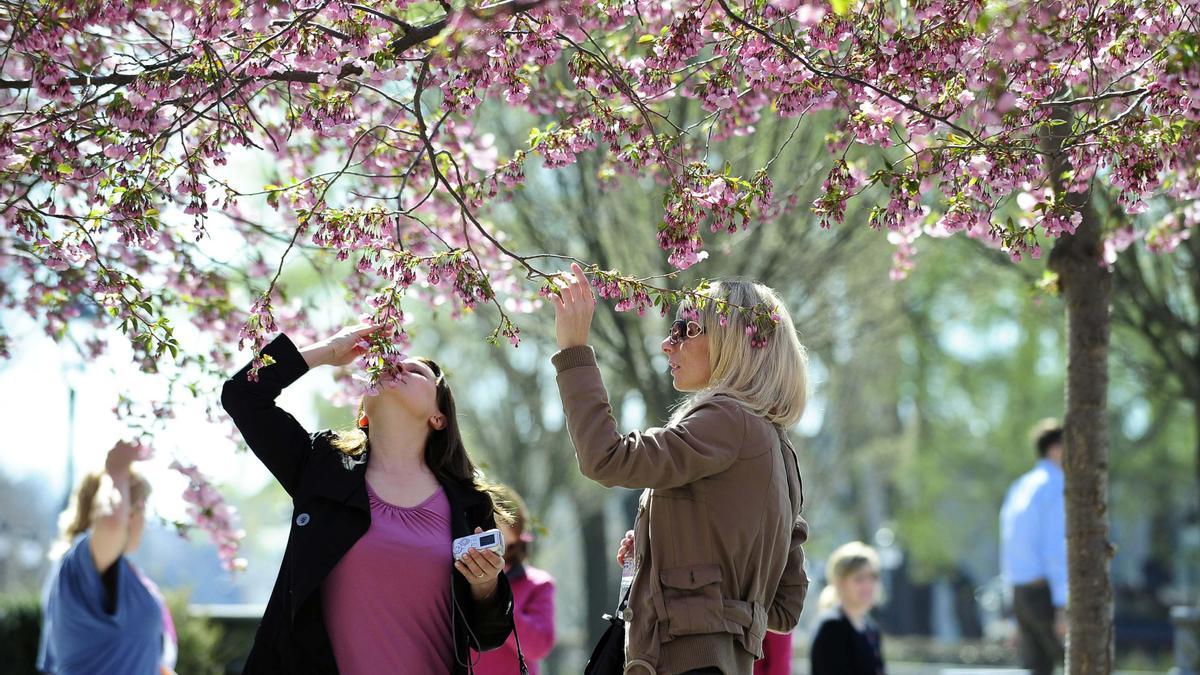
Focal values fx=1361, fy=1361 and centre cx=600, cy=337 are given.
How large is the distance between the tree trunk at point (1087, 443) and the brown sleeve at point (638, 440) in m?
2.65

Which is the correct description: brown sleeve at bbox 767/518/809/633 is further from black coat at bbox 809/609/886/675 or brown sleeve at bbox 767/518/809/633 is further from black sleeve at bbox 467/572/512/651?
black coat at bbox 809/609/886/675

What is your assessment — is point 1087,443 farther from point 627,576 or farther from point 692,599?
point 692,599

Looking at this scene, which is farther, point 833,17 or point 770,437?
point 833,17

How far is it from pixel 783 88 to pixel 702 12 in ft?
1.48

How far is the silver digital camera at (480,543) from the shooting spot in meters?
3.93

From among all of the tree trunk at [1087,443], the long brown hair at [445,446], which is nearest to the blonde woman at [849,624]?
the tree trunk at [1087,443]

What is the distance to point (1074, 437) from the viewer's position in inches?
231

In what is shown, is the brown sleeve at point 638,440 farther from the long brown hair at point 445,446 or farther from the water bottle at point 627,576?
the long brown hair at point 445,446

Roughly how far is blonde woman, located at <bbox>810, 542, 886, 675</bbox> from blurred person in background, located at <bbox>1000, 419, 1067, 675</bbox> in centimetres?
209

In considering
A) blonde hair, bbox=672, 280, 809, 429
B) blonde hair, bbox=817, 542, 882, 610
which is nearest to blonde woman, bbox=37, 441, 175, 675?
blonde hair, bbox=817, 542, 882, 610

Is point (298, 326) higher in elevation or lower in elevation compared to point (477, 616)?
higher

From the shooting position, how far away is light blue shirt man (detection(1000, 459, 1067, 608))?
28.3ft

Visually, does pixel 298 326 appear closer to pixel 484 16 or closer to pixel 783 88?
pixel 783 88

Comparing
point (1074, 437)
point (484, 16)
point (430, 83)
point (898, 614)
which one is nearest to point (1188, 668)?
point (1074, 437)
